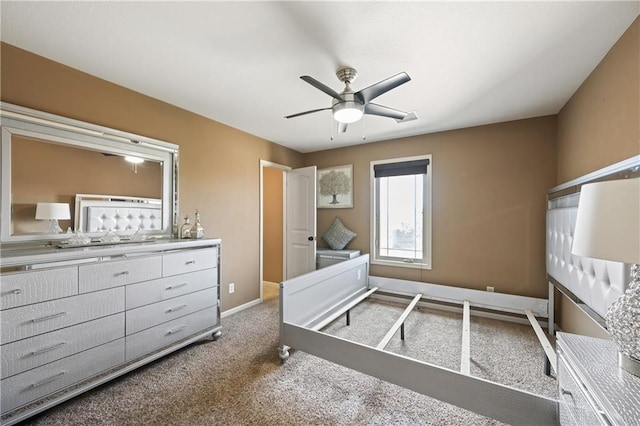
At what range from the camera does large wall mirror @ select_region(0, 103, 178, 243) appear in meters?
1.93

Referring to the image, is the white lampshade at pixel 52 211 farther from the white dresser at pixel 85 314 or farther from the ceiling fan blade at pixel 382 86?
the ceiling fan blade at pixel 382 86

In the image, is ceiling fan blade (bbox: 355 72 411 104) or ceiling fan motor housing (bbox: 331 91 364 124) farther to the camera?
ceiling fan motor housing (bbox: 331 91 364 124)

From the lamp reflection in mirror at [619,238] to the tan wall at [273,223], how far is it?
4.43m

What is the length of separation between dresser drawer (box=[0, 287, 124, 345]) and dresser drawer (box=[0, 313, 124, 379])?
4cm

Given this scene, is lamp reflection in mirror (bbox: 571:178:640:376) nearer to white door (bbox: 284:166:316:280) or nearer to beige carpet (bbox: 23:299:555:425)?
beige carpet (bbox: 23:299:555:425)

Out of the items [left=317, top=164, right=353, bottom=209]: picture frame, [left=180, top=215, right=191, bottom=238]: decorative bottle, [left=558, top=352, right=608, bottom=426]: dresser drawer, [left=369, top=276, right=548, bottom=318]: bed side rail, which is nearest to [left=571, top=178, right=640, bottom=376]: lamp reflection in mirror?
[left=558, top=352, right=608, bottom=426]: dresser drawer

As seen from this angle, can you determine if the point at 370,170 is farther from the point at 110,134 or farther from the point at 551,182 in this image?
the point at 110,134

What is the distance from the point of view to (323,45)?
6.22 ft

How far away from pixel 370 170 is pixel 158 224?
10.6ft

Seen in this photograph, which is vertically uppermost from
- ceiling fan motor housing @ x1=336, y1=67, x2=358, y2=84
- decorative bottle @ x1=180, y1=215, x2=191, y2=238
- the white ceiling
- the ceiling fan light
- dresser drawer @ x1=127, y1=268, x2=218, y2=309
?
the white ceiling

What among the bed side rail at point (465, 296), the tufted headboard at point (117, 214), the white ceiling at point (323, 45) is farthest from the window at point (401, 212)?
the tufted headboard at point (117, 214)

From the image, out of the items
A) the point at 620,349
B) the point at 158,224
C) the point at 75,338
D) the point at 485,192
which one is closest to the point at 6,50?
the point at 158,224

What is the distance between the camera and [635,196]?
2.88 feet

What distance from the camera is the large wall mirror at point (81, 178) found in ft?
6.33
